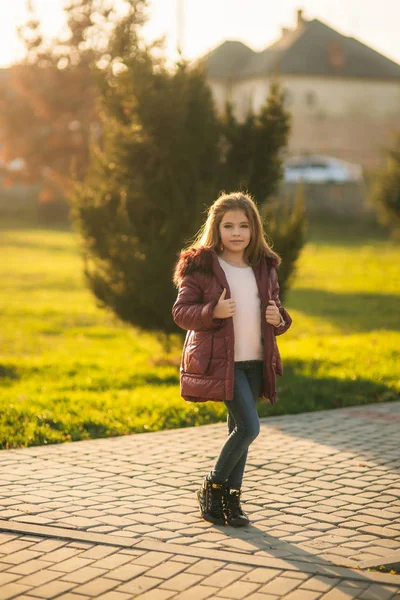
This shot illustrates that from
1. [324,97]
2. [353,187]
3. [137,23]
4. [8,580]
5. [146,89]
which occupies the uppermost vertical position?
[324,97]

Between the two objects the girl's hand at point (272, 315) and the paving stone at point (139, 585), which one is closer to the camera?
the paving stone at point (139, 585)

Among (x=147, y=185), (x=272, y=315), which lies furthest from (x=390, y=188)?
(x=272, y=315)

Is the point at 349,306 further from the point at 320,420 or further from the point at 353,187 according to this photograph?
the point at 353,187

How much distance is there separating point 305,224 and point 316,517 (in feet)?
19.9

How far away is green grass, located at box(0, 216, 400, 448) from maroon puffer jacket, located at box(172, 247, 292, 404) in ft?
8.33

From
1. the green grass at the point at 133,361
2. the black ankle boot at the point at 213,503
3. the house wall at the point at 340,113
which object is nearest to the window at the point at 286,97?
the house wall at the point at 340,113

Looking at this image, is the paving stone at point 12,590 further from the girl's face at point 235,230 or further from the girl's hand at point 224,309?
the girl's face at point 235,230

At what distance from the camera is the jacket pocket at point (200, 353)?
4.98 meters

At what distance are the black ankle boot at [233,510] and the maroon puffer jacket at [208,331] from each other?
0.56 meters

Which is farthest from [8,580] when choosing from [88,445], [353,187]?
[353,187]

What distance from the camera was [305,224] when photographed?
429 inches

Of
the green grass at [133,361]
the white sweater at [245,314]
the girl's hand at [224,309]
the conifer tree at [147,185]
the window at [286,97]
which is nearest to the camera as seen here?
the girl's hand at [224,309]

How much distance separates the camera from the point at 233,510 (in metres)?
5.11

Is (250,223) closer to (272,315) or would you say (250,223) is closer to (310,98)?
(272,315)
